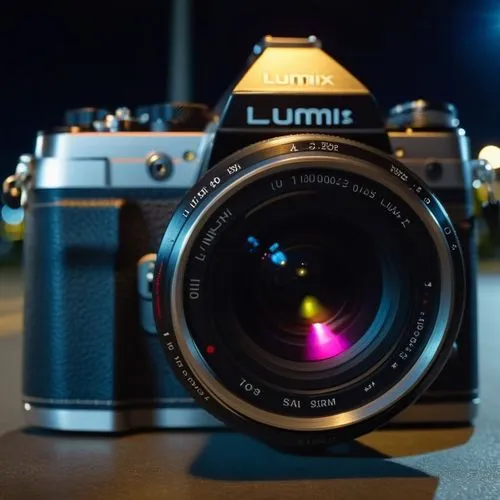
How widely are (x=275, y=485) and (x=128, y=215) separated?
0.23 metres

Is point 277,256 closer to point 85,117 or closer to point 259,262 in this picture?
point 259,262

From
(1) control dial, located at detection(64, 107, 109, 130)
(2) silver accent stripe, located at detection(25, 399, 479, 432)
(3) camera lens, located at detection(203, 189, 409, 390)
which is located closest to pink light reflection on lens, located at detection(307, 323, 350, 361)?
(3) camera lens, located at detection(203, 189, 409, 390)

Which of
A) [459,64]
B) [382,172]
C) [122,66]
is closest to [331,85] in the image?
[382,172]

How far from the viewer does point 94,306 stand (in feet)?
2.12

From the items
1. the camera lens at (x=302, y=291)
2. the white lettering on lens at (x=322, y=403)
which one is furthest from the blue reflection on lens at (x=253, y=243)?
the white lettering on lens at (x=322, y=403)

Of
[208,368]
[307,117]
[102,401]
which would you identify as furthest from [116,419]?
[307,117]

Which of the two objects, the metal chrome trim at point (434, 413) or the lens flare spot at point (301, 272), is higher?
the lens flare spot at point (301, 272)

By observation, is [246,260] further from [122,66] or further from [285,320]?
[122,66]

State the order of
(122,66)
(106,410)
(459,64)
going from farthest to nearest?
(122,66), (459,64), (106,410)

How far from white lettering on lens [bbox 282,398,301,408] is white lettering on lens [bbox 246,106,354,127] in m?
0.18

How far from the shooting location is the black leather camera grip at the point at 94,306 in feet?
2.11

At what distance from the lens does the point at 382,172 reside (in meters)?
0.53

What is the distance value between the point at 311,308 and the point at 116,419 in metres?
0.17

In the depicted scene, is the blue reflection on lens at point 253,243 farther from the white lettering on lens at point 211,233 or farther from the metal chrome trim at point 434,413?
the metal chrome trim at point 434,413
